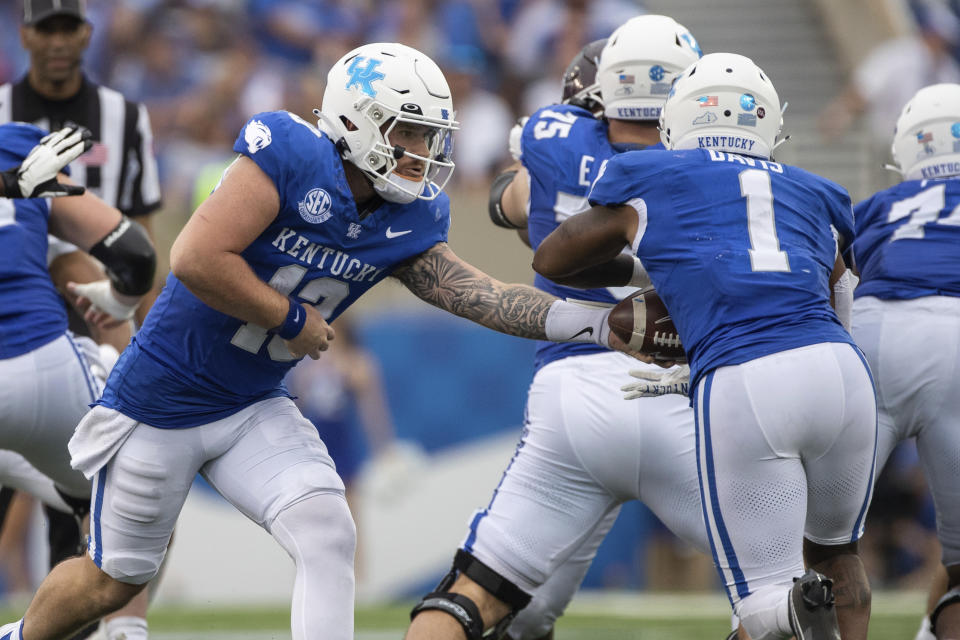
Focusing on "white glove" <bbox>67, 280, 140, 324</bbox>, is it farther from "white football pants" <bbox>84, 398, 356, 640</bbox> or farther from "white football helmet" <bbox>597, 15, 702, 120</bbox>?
"white football helmet" <bbox>597, 15, 702, 120</bbox>

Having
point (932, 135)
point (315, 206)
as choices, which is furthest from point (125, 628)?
point (932, 135)

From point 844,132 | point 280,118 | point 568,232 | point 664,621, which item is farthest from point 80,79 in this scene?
point 844,132

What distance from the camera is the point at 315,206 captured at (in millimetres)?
3461

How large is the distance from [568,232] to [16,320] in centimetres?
176

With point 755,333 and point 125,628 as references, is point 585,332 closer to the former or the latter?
point 755,333

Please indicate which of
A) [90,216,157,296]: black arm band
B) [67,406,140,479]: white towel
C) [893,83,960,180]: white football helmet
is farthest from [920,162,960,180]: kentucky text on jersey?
[67,406,140,479]: white towel

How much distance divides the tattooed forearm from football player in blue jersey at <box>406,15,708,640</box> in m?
0.31

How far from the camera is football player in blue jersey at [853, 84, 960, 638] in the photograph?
13.9ft

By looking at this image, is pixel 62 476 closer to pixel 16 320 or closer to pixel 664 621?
pixel 16 320

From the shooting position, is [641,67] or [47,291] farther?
[47,291]

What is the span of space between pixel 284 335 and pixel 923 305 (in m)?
2.10

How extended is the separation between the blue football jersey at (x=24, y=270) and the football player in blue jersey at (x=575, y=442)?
1479 millimetres

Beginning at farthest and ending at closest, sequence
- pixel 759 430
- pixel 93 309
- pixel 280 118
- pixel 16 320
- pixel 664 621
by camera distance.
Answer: pixel 664 621, pixel 93 309, pixel 16 320, pixel 280 118, pixel 759 430

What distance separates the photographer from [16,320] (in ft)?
13.5
